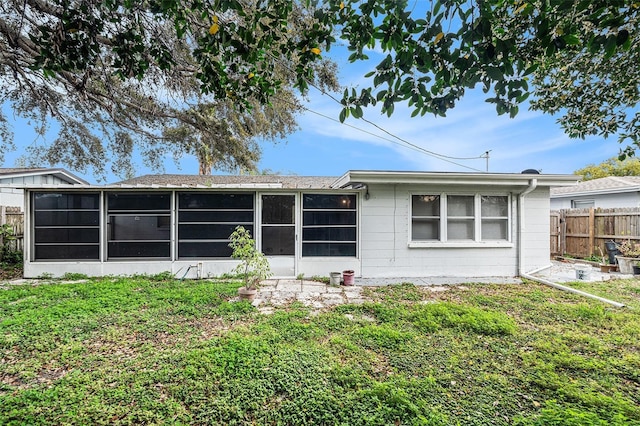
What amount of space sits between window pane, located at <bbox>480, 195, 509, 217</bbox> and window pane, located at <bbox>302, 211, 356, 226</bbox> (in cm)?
329

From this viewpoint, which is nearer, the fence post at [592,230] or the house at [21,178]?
the fence post at [592,230]

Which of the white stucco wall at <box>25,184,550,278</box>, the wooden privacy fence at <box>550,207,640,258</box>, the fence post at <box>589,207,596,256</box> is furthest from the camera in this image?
the fence post at <box>589,207,596,256</box>

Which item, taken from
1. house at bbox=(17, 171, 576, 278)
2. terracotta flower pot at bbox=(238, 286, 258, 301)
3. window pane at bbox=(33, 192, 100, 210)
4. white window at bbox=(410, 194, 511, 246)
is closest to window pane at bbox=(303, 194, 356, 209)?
house at bbox=(17, 171, 576, 278)

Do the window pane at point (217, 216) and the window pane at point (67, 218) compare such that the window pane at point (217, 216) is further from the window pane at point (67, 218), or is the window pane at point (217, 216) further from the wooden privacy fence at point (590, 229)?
the wooden privacy fence at point (590, 229)

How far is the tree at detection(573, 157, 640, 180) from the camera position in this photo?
2200cm

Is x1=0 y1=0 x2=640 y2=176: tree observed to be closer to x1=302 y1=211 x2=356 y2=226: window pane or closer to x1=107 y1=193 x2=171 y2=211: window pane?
x1=302 y1=211 x2=356 y2=226: window pane

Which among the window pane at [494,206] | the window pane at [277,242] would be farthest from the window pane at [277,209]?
the window pane at [494,206]

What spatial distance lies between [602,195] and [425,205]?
1041 cm

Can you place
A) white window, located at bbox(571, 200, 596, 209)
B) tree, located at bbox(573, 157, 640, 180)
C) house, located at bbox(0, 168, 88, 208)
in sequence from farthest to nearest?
tree, located at bbox(573, 157, 640, 180) < white window, located at bbox(571, 200, 596, 209) < house, located at bbox(0, 168, 88, 208)

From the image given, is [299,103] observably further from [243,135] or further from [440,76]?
[440,76]

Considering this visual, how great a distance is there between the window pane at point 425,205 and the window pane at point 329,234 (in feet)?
5.25

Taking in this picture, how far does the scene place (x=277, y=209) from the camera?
727cm

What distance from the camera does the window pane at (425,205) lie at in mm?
7305

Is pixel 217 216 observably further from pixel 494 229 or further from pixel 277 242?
pixel 494 229
